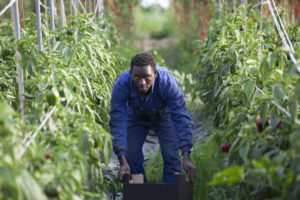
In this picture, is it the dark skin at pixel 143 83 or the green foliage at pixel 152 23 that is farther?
the green foliage at pixel 152 23

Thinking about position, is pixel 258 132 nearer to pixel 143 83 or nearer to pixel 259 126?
pixel 259 126

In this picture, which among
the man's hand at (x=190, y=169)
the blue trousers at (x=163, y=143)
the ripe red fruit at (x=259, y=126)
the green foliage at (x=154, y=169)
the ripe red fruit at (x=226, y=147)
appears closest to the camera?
the ripe red fruit at (x=259, y=126)

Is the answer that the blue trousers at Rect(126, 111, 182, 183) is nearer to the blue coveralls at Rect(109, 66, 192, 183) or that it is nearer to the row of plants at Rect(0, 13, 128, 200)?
the blue coveralls at Rect(109, 66, 192, 183)

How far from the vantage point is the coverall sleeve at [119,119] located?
272 cm

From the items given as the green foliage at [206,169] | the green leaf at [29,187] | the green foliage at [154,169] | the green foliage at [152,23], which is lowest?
the green foliage at [154,169]

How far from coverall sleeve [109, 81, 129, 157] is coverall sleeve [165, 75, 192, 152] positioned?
292 millimetres

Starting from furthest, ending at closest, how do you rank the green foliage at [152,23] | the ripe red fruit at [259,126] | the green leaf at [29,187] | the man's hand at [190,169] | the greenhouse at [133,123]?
the green foliage at [152,23] → the man's hand at [190,169] → the ripe red fruit at [259,126] → the greenhouse at [133,123] → the green leaf at [29,187]

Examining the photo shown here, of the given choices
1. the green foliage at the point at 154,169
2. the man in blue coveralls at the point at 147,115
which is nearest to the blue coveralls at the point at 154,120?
the man in blue coveralls at the point at 147,115

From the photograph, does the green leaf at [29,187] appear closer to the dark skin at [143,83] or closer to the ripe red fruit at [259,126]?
the ripe red fruit at [259,126]

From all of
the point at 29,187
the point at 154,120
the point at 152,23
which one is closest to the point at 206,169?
the point at 154,120

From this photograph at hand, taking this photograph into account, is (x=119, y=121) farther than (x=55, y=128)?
Yes

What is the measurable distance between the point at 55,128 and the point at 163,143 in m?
1.27

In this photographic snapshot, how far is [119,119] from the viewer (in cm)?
278

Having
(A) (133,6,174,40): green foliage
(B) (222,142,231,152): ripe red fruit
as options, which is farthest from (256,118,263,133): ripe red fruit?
(A) (133,6,174,40): green foliage
